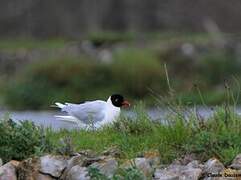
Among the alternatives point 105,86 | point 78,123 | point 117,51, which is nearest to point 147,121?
point 78,123

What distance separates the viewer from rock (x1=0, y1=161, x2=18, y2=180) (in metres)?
10.7

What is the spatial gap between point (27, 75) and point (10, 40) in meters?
11.1

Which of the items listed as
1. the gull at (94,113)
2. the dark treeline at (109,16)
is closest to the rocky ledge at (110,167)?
the gull at (94,113)

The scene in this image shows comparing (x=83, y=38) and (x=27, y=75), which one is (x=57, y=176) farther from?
(x=83, y=38)

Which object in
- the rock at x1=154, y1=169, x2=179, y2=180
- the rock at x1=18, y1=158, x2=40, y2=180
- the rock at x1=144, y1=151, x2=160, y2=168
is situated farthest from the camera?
the rock at x1=144, y1=151, x2=160, y2=168

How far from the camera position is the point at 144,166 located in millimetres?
10766

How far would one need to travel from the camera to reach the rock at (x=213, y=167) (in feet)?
34.9

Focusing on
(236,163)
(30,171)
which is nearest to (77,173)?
(30,171)

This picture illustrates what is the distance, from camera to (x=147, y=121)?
12023mm

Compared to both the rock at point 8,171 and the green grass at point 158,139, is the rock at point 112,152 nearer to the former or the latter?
the green grass at point 158,139

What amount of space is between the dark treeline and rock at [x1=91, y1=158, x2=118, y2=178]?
32.0 metres

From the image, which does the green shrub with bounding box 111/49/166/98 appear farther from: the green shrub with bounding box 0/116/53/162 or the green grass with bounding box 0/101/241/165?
the green shrub with bounding box 0/116/53/162

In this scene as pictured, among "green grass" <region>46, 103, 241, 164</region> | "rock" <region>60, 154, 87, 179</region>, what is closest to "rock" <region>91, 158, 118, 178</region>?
"rock" <region>60, 154, 87, 179</region>

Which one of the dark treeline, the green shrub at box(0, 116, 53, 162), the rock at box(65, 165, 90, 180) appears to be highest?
the dark treeline
